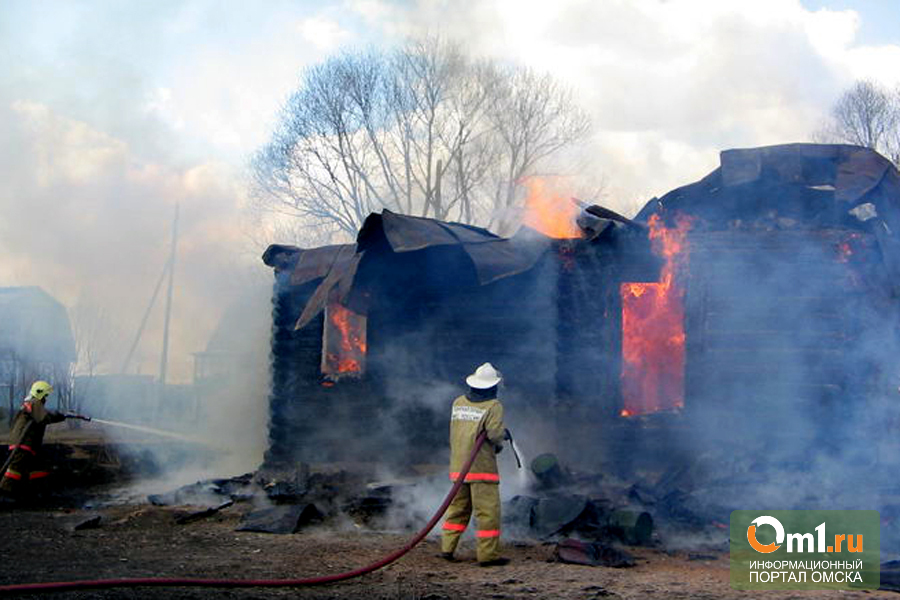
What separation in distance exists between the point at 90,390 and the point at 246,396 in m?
9.95

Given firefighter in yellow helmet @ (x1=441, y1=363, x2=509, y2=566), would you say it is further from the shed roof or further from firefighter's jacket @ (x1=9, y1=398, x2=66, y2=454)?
the shed roof

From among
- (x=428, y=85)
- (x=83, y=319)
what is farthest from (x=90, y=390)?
(x=428, y=85)

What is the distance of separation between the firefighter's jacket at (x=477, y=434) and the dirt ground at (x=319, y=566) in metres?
0.81

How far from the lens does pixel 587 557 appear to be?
24.2 feet

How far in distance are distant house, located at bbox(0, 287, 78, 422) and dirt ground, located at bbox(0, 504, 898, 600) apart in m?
14.3

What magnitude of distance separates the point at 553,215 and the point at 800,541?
247 inches

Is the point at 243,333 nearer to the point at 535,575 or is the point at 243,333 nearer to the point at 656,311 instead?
the point at 656,311

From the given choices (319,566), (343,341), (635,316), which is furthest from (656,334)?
(319,566)

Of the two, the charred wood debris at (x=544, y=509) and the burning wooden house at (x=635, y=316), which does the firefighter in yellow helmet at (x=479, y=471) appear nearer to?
the charred wood debris at (x=544, y=509)

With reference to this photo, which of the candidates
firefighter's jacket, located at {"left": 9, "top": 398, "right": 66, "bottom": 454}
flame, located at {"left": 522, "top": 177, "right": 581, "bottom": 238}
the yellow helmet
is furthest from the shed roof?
flame, located at {"left": 522, "top": 177, "right": 581, "bottom": 238}

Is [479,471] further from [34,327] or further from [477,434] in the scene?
[34,327]

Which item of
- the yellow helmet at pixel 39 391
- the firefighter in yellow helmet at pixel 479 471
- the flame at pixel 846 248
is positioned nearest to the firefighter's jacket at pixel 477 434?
the firefighter in yellow helmet at pixel 479 471

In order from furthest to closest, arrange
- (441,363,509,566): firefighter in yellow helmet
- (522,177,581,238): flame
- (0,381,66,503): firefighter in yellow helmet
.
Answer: (522,177,581,238): flame < (0,381,66,503): firefighter in yellow helmet < (441,363,509,566): firefighter in yellow helmet

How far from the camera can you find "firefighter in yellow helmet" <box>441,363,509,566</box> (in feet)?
23.7
